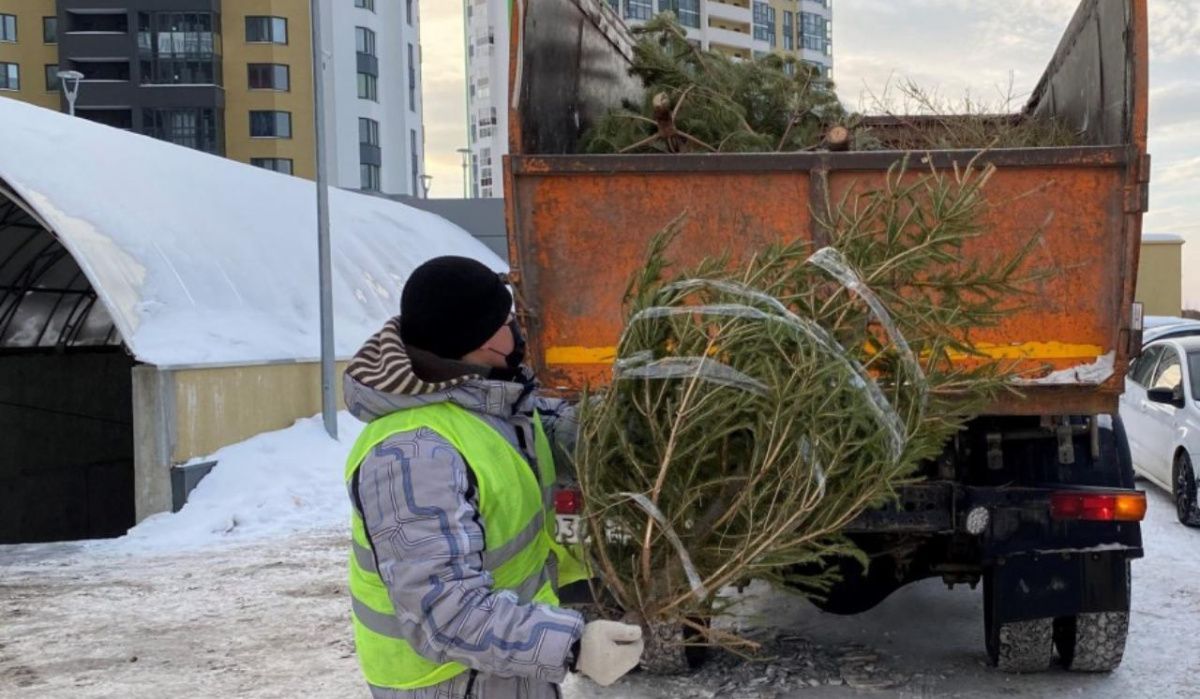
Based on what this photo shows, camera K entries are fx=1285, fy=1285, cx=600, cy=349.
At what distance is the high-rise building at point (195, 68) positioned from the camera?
59.8 metres

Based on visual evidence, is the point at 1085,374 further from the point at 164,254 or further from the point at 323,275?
the point at 164,254

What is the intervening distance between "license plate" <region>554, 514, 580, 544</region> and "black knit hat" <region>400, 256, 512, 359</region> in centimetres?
48

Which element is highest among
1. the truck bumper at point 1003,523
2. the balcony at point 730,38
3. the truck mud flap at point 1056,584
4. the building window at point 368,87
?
the balcony at point 730,38

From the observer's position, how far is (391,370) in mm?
2613

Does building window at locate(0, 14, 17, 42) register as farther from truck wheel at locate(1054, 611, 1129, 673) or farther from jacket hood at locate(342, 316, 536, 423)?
jacket hood at locate(342, 316, 536, 423)

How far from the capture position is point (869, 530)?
201 inches

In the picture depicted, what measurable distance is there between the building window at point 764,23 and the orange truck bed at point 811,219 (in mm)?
84301

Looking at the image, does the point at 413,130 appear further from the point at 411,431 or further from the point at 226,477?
the point at 411,431

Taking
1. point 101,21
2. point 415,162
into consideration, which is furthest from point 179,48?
point 415,162

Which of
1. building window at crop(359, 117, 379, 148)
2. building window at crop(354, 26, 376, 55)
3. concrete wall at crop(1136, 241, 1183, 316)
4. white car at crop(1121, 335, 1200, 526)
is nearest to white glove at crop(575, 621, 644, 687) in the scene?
white car at crop(1121, 335, 1200, 526)

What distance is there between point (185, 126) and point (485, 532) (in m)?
61.5

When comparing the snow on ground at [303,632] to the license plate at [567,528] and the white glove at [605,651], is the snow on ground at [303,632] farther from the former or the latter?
the white glove at [605,651]

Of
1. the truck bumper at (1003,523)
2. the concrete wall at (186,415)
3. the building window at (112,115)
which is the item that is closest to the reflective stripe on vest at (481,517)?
the truck bumper at (1003,523)

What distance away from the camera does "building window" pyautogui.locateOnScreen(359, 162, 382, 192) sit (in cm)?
6175
